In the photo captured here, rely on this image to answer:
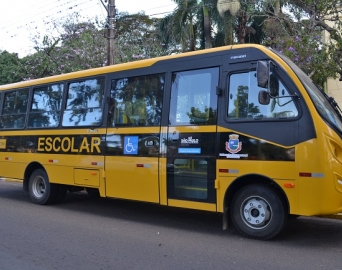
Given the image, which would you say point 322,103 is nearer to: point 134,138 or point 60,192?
point 134,138

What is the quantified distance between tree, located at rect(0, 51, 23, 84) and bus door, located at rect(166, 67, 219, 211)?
18.7m

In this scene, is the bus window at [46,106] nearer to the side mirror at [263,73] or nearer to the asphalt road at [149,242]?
the asphalt road at [149,242]

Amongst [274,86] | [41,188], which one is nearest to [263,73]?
[274,86]

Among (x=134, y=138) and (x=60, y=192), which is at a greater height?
(x=134, y=138)

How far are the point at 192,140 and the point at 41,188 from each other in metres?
4.85

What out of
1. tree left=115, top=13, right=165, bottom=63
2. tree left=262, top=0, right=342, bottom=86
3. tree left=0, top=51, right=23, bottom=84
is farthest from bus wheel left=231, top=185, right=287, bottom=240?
tree left=0, top=51, right=23, bottom=84

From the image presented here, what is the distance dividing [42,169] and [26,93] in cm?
205

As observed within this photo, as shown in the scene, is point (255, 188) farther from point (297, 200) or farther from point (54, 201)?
point (54, 201)

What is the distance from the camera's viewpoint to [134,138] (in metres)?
8.27

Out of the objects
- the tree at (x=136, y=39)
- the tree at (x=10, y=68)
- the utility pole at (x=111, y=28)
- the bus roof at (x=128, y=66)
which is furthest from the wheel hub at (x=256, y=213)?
the tree at (x=10, y=68)

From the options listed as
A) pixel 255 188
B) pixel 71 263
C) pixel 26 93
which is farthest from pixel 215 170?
pixel 26 93

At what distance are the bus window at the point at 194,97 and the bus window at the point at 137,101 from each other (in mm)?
343

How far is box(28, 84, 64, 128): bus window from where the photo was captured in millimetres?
10039

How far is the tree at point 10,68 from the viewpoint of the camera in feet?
80.8
